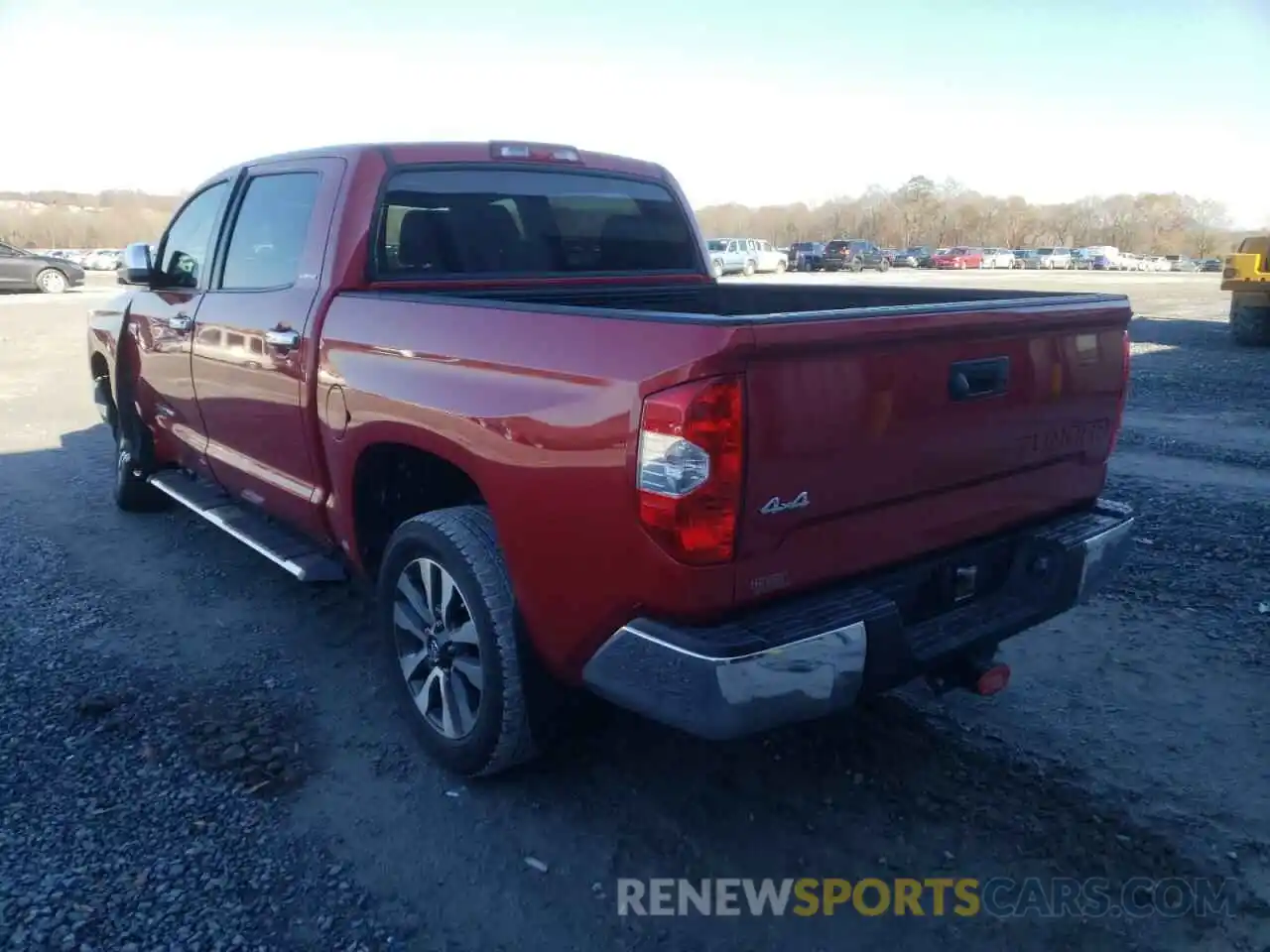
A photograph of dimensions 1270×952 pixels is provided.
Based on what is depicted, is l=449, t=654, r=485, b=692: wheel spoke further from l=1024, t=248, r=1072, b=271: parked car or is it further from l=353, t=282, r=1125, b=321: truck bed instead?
l=1024, t=248, r=1072, b=271: parked car

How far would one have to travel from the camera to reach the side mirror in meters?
5.15

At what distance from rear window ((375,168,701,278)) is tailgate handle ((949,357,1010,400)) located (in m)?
2.12

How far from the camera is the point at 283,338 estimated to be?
3.79 metres

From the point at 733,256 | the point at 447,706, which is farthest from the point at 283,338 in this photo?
the point at 733,256

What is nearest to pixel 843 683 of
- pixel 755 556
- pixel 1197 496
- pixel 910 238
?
pixel 755 556

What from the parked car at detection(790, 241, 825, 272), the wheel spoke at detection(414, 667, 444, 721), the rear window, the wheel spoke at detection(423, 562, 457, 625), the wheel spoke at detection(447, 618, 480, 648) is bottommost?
the parked car at detection(790, 241, 825, 272)

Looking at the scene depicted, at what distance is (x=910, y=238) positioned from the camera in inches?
3733

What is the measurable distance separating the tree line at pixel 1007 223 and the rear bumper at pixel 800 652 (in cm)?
9534

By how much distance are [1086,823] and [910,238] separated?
323 feet

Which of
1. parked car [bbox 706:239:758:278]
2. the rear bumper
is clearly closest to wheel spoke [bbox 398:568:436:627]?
the rear bumper

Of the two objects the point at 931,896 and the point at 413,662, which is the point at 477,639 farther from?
the point at 931,896

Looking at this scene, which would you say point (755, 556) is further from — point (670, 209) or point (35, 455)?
point (35, 455)

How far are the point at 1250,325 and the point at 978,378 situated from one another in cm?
1503

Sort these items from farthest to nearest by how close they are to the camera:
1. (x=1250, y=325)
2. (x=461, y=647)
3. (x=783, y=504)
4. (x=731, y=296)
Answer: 1. (x=1250, y=325)
2. (x=731, y=296)
3. (x=461, y=647)
4. (x=783, y=504)
